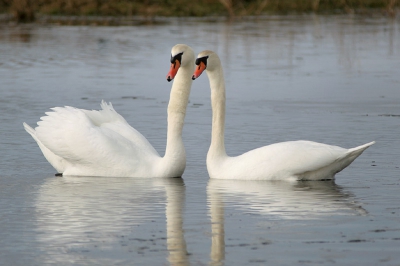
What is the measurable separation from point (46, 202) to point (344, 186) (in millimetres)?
2608

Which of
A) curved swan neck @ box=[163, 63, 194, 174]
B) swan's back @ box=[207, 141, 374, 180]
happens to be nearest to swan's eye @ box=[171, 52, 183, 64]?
curved swan neck @ box=[163, 63, 194, 174]

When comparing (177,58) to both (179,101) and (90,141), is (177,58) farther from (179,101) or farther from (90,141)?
(90,141)

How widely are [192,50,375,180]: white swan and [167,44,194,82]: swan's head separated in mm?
112

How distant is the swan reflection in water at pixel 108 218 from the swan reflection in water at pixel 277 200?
278mm

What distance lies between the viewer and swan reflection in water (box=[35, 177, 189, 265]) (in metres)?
5.89

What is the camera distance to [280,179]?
8586mm

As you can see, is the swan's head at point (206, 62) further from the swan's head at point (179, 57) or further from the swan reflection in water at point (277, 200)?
the swan reflection in water at point (277, 200)

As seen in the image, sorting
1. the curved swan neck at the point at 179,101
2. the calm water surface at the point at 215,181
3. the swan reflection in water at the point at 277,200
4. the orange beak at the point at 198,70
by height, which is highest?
the orange beak at the point at 198,70

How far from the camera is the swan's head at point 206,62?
886 centimetres

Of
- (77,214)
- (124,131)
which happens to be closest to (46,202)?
(77,214)

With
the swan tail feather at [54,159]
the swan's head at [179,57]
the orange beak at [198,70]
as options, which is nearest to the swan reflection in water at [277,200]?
the orange beak at [198,70]

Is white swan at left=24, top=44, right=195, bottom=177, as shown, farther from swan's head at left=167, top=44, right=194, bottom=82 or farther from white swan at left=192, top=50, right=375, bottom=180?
white swan at left=192, top=50, right=375, bottom=180

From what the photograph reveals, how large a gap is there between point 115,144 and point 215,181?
103 cm

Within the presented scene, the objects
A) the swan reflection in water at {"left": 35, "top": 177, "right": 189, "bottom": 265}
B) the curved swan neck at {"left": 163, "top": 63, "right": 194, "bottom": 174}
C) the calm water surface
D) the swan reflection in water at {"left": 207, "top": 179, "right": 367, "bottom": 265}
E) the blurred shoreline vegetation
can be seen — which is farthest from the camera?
the blurred shoreline vegetation
